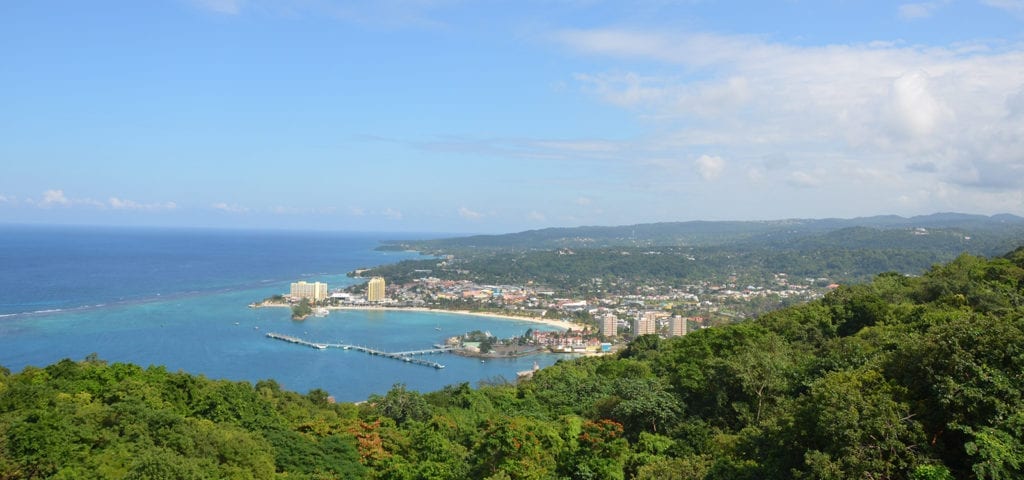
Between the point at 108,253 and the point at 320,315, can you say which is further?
the point at 108,253

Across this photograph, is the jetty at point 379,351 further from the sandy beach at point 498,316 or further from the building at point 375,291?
the building at point 375,291

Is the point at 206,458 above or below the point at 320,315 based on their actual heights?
above

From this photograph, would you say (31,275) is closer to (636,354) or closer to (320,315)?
(320,315)

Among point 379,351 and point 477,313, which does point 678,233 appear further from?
point 379,351

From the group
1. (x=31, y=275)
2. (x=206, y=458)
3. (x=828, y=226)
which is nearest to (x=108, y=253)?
(x=31, y=275)

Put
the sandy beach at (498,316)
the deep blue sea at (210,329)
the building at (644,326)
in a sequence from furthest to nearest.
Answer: the sandy beach at (498,316) < the building at (644,326) < the deep blue sea at (210,329)

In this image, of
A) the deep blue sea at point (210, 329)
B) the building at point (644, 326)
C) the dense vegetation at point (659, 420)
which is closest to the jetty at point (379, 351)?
the deep blue sea at point (210, 329)

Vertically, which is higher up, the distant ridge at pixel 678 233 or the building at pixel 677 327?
the distant ridge at pixel 678 233
